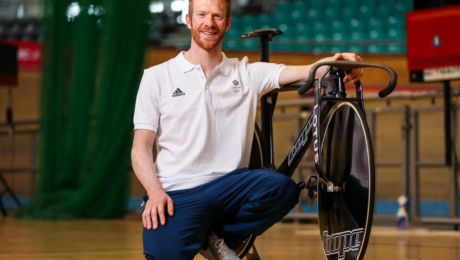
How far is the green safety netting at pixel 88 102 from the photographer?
4867 mm

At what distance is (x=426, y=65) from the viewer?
149 inches

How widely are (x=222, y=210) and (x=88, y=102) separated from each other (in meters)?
3.52

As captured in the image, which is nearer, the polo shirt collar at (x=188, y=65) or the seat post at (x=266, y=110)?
the polo shirt collar at (x=188, y=65)

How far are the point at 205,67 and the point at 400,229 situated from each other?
276cm

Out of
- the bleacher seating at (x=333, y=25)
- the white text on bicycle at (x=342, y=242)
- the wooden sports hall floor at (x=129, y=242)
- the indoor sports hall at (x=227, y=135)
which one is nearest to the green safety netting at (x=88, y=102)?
the indoor sports hall at (x=227, y=135)

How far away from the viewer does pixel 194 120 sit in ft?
5.70

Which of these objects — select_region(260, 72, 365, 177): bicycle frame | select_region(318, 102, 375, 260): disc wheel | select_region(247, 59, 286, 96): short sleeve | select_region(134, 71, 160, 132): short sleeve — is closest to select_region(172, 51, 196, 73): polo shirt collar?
select_region(134, 71, 160, 132): short sleeve

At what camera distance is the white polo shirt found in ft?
5.65

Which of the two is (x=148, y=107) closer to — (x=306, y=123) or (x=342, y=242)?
(x=306, y=123)

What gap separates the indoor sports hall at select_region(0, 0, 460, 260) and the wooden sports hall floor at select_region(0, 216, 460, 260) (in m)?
0.01

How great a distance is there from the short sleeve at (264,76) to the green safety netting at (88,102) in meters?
3.14

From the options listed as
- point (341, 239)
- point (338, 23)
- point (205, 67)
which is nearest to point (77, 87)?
point (205, 67)

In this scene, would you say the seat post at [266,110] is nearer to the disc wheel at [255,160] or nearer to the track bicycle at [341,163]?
the disc wheel at [255,160]

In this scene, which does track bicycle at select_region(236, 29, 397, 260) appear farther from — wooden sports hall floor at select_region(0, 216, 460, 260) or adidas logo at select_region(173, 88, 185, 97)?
wooden sports hall floor at select_region(0, 216, 460, 260)
